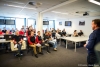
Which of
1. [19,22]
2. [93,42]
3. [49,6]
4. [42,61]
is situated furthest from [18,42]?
[19,22]

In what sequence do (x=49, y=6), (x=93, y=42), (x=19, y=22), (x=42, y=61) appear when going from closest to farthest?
(x=93, y=42) → (x=42, y=61) → (x=49, y=6) → (x=19, y=22)

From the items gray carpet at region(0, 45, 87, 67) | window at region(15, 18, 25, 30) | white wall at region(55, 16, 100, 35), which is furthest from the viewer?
window at region(15, 18, 25, 30)

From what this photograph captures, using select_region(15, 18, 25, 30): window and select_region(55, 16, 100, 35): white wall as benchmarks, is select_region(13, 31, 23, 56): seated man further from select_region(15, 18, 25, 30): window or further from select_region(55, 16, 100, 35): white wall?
select_region(15, 18, 25, 30): window

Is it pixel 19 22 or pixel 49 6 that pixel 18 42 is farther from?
pixel 19 22

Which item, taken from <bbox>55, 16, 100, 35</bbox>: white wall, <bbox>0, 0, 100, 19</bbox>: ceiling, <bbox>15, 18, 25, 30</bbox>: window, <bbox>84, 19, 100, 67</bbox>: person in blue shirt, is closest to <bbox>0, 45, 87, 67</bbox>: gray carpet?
<bbox>84, 19, 100, 67</bbox>: person in blue shirt

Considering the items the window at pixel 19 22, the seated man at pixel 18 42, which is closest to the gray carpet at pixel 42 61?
the seated man at pixel 18 42

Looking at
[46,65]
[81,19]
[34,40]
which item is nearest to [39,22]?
[34,40]

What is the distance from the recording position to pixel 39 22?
6527mm

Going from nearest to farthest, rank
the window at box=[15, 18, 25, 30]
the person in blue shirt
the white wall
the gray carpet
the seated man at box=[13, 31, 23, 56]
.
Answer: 1. the person in blue shirt
2. the gray carpet
3. the seated man at box=[13, 31, 23, 56]
4. the white wall
5. the window at box=[15, 18, 25, 30]

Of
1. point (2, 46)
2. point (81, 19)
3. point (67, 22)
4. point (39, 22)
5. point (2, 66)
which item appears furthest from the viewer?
point (67, 22)

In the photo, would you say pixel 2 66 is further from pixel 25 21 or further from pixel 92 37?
pixel 25 21

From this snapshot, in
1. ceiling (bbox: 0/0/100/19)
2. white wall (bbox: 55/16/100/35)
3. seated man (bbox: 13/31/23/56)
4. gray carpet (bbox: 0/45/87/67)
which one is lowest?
gray carpet (bbox: 0/45/87/67)

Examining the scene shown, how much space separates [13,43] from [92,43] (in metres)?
3.52

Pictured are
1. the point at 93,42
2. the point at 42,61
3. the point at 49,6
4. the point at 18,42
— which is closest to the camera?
the point at 93,42
